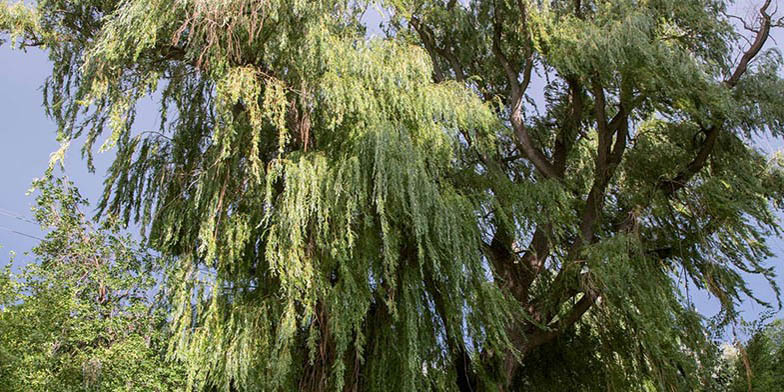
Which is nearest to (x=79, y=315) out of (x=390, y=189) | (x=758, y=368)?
(x=390, y=189)

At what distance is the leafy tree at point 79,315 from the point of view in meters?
5.22

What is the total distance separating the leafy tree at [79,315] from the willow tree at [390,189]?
580mm

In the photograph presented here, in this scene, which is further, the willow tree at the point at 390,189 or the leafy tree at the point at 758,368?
the leafy tree at the point at 758,368

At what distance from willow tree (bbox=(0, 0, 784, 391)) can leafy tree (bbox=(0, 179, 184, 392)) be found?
58cm

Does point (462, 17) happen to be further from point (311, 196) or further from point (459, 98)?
point (311, 196)

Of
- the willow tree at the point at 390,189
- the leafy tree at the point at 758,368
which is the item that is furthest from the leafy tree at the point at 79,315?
the leafy tree at the point at 758,368

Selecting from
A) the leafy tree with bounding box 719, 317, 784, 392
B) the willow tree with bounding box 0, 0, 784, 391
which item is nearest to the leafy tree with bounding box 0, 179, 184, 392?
the willow tree with bounding box 0, 0, 784, 391

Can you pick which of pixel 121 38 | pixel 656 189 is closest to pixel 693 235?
pixel 656 189

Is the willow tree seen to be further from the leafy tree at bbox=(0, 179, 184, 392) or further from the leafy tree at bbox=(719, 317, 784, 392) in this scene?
the leafy tree at bbox=(719, 317, 784, 392)

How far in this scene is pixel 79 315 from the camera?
549 cm

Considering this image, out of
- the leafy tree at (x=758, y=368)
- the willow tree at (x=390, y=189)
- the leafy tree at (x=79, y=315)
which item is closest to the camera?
the willow tree at (x=390, y=189)

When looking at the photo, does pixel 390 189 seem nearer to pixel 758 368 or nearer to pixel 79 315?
pixel 79 315

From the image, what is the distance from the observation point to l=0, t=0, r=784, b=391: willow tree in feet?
15.6

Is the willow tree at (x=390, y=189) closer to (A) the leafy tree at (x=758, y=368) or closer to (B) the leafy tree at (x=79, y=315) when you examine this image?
(B) the leafy tree at (x=79, y=315)
